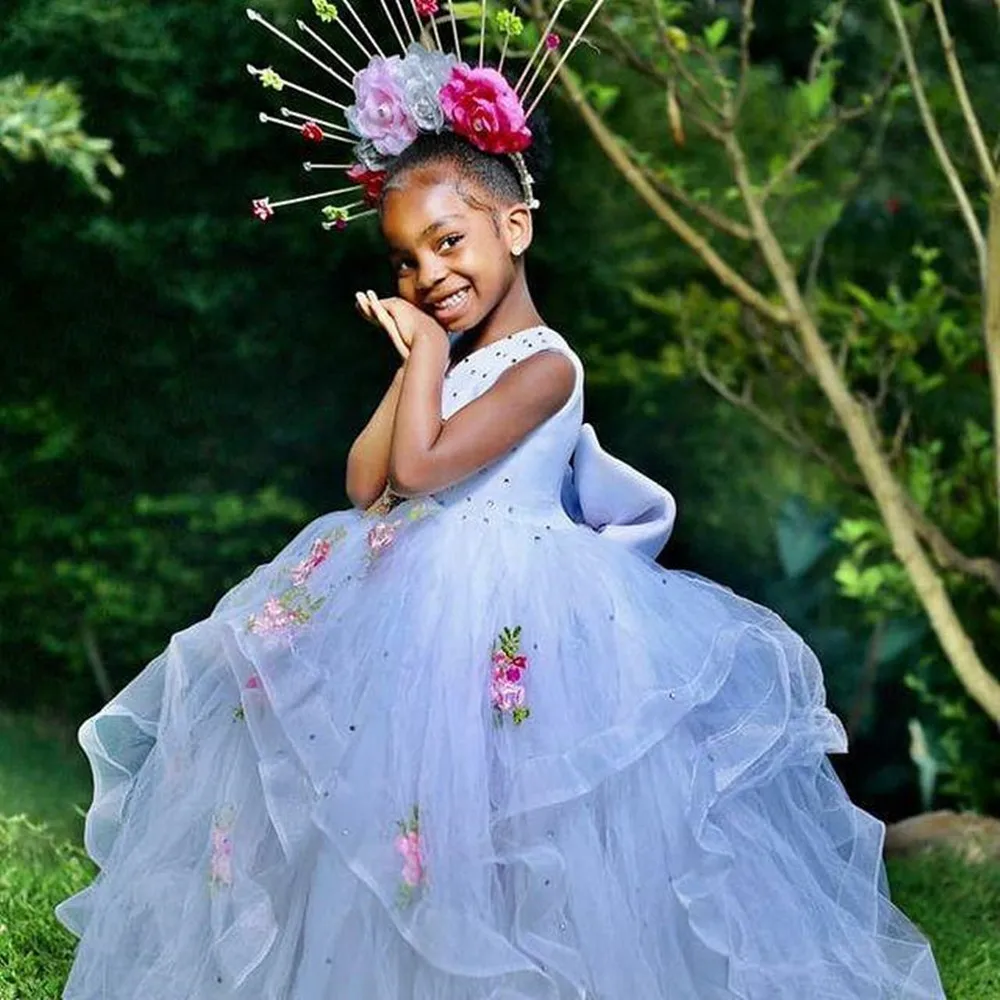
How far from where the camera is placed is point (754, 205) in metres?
3.42

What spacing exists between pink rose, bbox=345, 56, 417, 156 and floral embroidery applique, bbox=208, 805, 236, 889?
838 millimetres

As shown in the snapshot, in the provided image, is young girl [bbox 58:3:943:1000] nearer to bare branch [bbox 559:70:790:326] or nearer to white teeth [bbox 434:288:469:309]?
white teeth [bbox 434:288:469:309]

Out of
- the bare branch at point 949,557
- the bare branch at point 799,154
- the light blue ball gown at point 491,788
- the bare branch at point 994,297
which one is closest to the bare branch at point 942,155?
the bare branch at point 994,297

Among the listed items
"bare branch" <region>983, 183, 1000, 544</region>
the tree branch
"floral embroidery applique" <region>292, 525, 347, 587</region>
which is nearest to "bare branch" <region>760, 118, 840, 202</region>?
the tree branch

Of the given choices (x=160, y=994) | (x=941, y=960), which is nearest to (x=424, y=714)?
(x=160, y=994)

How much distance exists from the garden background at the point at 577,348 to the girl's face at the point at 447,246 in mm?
1741

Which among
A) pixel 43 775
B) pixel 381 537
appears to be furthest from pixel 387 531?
pixel 43 775

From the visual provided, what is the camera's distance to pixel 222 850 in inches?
79.0

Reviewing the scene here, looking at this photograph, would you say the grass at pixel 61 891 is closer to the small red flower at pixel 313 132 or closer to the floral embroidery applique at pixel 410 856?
the floral embroidery applique at pixel 410 856

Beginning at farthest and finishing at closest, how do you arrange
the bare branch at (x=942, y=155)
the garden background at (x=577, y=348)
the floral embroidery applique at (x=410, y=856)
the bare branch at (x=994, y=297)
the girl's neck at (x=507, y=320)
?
the garden background at (x=577, y=348), the bare branch at (x=942, y=155), the bare branch at (x=994, y=297), the girl's neck at (x=507, y=320), the floral embroidery applique at (x=410, y=856)

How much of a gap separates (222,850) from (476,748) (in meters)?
0.34

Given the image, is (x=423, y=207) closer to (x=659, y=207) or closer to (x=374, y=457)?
(x=374, y=457)

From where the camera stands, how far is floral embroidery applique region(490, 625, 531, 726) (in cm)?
194

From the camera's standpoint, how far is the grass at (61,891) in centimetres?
257
